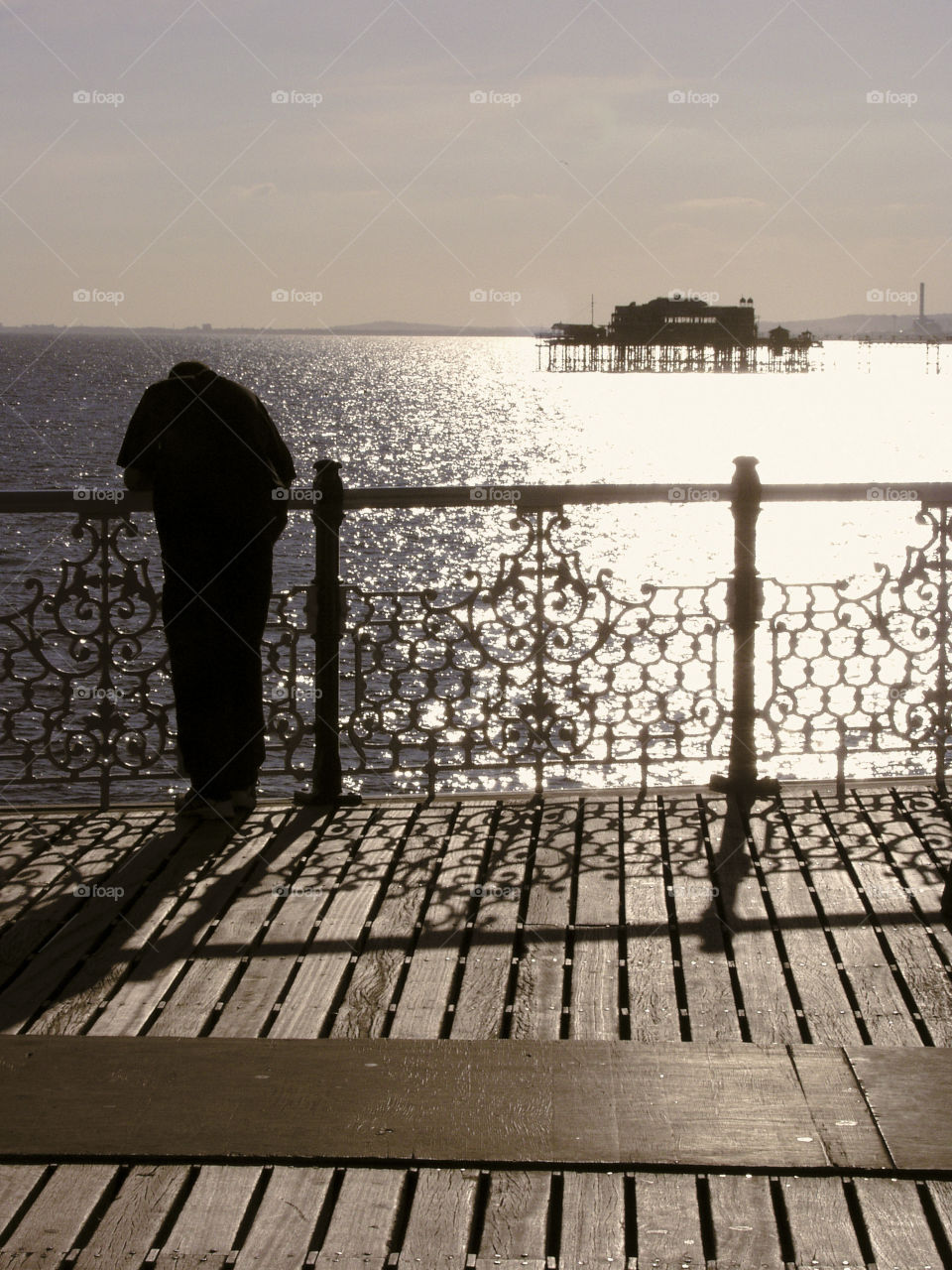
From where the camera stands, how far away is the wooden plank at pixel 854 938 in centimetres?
444

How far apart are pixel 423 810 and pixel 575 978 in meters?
2.10

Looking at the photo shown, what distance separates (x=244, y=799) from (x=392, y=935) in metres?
1.72

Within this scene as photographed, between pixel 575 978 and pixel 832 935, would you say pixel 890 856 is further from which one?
pixel 575 978

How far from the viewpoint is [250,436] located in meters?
6.54

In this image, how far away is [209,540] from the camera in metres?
6.50

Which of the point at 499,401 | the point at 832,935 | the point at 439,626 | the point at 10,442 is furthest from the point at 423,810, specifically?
the point at 499,401

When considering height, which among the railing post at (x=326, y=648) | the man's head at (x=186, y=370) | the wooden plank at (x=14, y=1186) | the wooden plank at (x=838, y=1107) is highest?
the man's head at (x=186, y=370)

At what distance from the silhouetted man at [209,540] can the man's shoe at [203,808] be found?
0.5 inches

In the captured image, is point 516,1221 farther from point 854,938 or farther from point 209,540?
point 209,540

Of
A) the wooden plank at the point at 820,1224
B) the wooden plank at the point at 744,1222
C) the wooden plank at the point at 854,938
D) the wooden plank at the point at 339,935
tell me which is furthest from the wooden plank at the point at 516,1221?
the wooden plank at the point at 854,938

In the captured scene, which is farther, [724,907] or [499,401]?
[499,401]

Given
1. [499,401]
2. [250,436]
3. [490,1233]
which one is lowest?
[490,1233]

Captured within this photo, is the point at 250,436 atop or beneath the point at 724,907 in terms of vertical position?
atop

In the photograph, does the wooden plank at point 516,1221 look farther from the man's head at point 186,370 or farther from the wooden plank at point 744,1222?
the man's head at point 186,370
